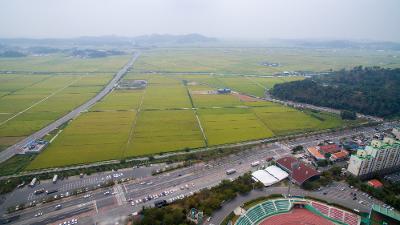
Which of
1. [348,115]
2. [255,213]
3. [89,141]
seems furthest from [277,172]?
[348,115]

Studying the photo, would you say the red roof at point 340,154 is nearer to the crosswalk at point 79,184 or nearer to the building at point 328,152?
the building at point 328,152

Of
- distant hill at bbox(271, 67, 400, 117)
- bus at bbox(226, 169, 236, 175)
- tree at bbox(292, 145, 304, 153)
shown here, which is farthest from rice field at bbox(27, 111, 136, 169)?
distant hill at bbox(271, 67, 400, 117)

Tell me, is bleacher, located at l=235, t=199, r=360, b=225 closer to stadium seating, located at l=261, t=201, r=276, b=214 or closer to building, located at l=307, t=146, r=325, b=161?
stadium seating, located at l=261, t=201, r=276, b=214

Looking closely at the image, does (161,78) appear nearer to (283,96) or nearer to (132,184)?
(283,96)

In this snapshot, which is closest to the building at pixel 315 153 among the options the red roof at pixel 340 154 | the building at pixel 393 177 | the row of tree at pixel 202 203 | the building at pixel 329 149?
the building at pixel 329 149

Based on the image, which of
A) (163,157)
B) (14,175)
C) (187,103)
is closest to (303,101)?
(187,103)
